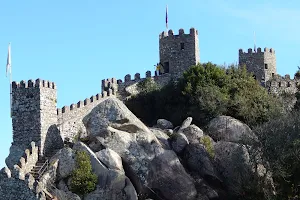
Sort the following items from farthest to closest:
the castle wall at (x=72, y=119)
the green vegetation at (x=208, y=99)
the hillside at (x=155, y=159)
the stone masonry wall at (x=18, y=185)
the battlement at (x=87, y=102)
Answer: the green vegetation at (x=208, y=99) → the battlement at (x=87, y=102) → the castle wall at (x=72, y=119) → the hillside at (x=155, y=159) → the stone masonry wall at (x=18, y=185)

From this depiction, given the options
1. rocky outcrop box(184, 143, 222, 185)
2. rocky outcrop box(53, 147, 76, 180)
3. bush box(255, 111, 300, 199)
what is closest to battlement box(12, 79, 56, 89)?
rocky outcrop box(53, 147, 76, 180)

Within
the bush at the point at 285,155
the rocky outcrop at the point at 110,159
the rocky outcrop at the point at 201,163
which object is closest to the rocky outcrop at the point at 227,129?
the rocky outcrop at the point at 201,163

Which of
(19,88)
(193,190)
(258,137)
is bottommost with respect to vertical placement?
(193,190)

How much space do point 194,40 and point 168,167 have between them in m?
18.6

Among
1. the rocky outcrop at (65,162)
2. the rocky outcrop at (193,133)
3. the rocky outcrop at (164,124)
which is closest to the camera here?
the rocky outcrop at (65,162)

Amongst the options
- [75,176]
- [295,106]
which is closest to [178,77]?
[295,106]

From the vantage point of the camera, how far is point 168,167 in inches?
1740

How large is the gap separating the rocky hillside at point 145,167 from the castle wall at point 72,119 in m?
0.54

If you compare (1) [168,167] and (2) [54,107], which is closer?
(1) [168,167]

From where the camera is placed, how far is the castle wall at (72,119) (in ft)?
155

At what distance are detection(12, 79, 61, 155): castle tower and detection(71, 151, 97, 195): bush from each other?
3520 mm

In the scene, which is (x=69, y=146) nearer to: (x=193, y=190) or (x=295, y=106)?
(x=193, y=190)

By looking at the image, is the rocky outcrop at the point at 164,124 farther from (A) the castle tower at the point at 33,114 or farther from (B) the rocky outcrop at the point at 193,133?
(A) the castle tower at the point at 33,114

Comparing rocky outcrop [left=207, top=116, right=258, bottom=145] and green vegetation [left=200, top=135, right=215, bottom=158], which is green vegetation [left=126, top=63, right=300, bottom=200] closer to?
green vegetation [left=200, top=135, right=215, bottom=158]
